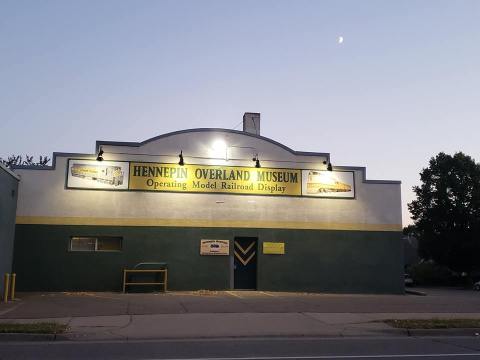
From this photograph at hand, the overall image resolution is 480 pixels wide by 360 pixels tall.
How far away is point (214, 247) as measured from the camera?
848 inches

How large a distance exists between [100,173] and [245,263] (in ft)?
22.9

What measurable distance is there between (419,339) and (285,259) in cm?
1057

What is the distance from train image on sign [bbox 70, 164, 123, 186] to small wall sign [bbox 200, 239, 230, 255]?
4.18 m

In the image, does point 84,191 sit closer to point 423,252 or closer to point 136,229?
point 136,229

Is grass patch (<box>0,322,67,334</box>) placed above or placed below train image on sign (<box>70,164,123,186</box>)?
below

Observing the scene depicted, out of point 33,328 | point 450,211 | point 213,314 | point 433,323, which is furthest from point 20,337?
point 450,211

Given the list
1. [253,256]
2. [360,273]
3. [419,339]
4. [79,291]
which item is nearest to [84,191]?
[79,291]

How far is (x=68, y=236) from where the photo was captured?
2053cm

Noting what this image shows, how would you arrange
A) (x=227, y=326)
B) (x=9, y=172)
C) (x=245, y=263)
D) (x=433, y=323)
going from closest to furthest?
(x=227, y=326) < (x=433, y=323) < (x=9, y=172) < (x=245, y=263)

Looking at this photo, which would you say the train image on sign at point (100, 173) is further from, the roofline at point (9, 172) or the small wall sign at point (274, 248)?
the small wall sign at point (274, 248)

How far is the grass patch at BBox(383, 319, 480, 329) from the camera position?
12.7 metres

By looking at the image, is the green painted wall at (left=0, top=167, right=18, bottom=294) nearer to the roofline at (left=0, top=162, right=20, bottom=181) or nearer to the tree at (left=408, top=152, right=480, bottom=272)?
the roofline at (left=0, top=162, right=20, bottom=181)

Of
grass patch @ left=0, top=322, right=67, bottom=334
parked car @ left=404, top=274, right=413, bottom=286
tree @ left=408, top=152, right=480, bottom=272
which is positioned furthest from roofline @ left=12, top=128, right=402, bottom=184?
tree @ left=408, top=152, right=480, bottom=272

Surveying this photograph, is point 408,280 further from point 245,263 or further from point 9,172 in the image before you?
point 9,172
